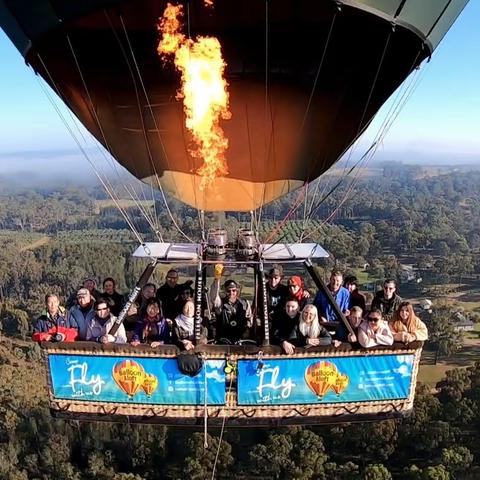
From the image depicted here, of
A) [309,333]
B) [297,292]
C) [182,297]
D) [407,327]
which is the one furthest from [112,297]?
[407,327]

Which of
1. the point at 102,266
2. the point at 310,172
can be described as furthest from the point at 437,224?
the point at 310,172

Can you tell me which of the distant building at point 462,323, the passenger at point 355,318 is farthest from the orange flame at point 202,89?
the distant building at point 462,323

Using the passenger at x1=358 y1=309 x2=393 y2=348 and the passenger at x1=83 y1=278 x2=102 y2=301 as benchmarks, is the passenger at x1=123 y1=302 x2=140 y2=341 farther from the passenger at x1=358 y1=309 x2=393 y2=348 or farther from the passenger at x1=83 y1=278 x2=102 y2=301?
the passenger at x1=358 y1=309 x2=393 y2=348

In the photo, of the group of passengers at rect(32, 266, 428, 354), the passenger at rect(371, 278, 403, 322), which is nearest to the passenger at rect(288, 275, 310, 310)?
the group of passengers at rect(32, 266, 428, 354)

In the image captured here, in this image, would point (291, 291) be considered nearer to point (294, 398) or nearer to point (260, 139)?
point (294, 398)

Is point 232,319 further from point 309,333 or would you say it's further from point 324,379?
point 324,379

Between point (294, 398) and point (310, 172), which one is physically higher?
point (310, 172)
